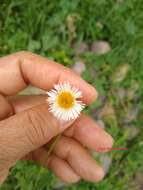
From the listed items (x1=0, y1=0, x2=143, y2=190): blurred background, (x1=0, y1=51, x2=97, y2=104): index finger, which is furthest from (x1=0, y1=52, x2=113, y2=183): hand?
(x1=0, y1=0, x2=143, y2=190): blurred background

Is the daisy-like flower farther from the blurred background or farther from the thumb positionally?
the blurred background

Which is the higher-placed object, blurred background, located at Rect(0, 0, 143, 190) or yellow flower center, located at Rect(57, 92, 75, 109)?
yellow flower center, located at Rect(57, 92, 75, 109)

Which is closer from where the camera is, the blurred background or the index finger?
→ the index finger

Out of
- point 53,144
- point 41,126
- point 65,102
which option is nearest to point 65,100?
point 65,102

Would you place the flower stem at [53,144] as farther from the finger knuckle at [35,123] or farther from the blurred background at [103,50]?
the blurred background at [103,50]

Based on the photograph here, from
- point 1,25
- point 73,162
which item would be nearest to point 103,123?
point 73,162

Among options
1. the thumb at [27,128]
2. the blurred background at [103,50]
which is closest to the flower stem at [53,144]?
the thumb at [27,128]

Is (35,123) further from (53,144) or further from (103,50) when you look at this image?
(103,50)
